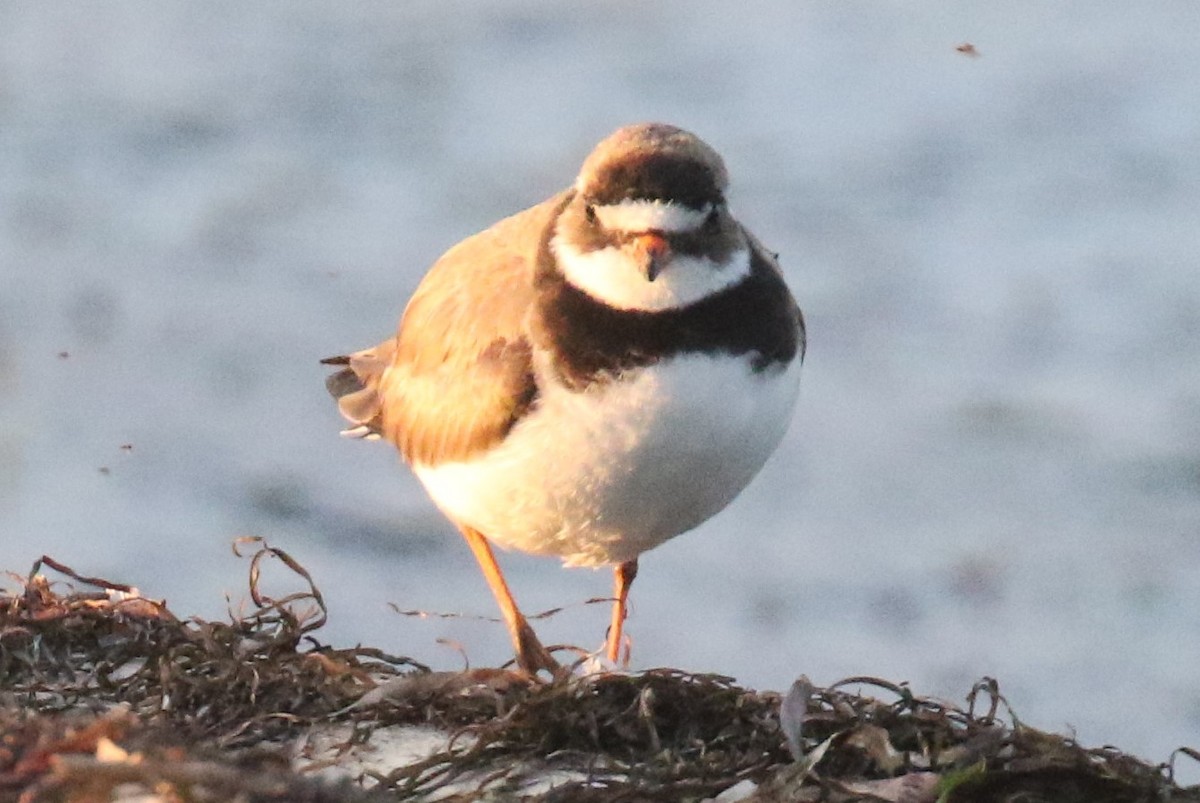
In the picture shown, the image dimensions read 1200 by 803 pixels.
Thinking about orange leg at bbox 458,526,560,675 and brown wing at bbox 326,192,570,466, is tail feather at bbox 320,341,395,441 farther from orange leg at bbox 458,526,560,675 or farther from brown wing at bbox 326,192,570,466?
orange leg at bbox 458,526,560,675

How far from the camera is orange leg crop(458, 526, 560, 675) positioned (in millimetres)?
5109

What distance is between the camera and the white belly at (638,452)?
4.34 meters

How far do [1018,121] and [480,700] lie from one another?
230 inches

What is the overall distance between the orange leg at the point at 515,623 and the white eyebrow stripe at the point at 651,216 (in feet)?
3.61

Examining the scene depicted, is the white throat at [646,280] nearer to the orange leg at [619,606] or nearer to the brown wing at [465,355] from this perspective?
the brown wing at [465,355]

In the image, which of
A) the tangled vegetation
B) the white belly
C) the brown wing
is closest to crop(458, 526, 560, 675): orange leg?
the brown wing

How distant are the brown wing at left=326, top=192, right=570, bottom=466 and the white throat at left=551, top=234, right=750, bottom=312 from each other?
0.66ft

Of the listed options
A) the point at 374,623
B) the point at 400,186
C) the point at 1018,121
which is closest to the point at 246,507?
the point at 374,623

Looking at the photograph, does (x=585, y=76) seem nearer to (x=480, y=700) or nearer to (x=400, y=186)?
(x=400, y=186)

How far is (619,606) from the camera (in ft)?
17.3

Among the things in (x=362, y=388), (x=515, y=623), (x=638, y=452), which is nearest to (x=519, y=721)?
(x=638, y=452)

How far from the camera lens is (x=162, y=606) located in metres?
4.19

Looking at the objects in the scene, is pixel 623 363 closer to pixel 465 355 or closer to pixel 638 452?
pixel 638 452

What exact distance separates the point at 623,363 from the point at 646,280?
0.18 meters
